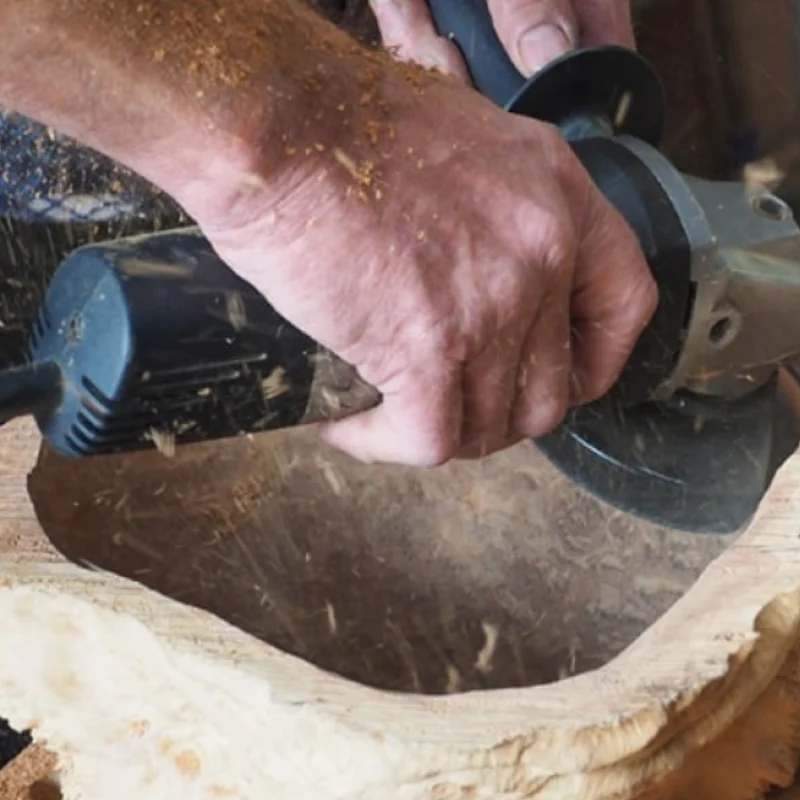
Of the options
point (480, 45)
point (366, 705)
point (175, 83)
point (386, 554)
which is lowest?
point (386, 554)

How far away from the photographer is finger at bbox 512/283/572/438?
829 millimetres

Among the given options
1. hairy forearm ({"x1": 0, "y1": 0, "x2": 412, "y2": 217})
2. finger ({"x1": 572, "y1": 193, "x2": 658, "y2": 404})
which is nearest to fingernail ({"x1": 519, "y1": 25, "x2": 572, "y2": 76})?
finger ({"x1": 572, "y1": 193, "x2": 658, "y2": 404})

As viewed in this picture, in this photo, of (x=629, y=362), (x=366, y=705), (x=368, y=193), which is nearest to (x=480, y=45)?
(x=629, y=362)

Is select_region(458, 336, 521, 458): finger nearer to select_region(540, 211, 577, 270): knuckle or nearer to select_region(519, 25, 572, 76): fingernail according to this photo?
select_region(540, 211, 577, 270): knuckle

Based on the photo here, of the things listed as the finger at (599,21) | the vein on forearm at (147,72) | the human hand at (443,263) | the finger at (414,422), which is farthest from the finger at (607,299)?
the finger at (599,21)

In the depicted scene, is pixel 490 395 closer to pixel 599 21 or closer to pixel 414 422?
pixel 414 422

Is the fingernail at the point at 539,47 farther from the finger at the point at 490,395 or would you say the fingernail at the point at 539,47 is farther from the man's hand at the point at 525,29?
the finger at the point at 490,395

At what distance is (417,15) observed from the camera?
1.19 meters

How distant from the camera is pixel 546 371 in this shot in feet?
2.80

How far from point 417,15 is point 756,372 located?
0.44 meters

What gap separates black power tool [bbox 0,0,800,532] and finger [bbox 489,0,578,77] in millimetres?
16

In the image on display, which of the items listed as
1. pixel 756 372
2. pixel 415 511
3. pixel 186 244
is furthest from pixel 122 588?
pixel 756 372

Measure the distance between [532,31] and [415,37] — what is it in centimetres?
16

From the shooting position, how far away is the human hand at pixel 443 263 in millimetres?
721
